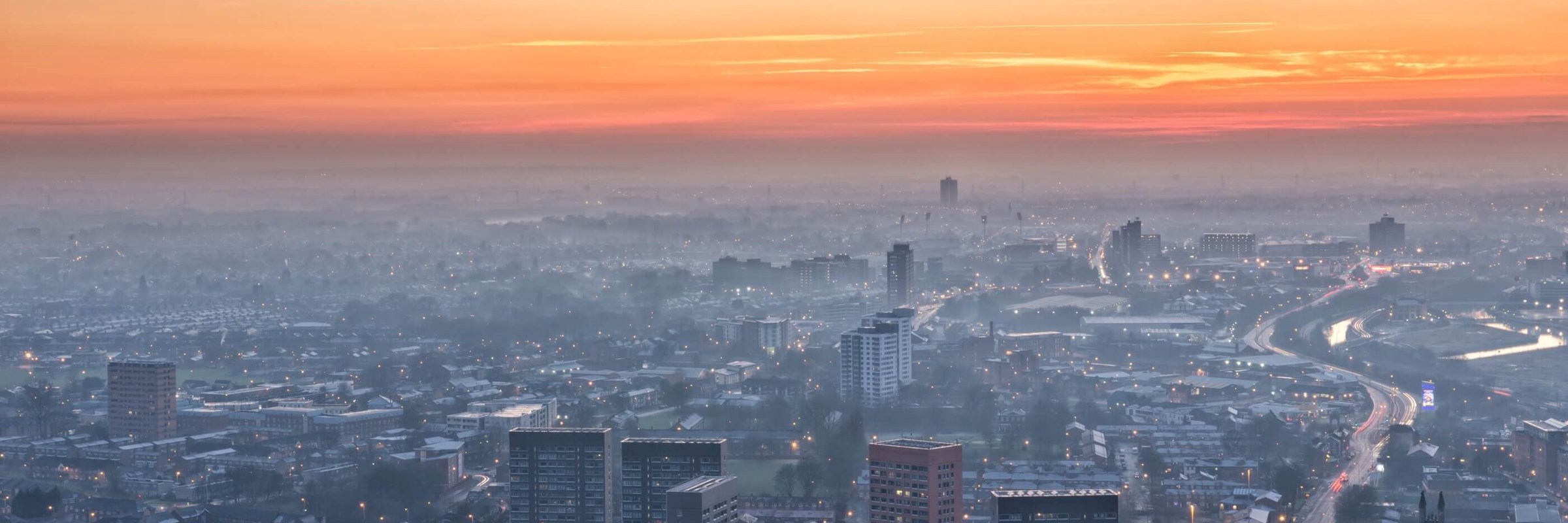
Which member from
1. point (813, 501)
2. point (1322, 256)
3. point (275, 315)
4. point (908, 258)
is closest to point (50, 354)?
point (275, 315)

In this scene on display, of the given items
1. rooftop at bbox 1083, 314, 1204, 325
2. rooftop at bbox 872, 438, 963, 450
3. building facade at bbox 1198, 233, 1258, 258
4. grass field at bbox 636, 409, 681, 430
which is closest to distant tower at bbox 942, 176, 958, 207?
building facade at bbox 1198, 233, 1258, 258

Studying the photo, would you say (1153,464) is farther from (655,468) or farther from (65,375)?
(65,375)

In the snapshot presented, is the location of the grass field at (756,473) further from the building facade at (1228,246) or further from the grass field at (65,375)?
the building facade at (1228,246)

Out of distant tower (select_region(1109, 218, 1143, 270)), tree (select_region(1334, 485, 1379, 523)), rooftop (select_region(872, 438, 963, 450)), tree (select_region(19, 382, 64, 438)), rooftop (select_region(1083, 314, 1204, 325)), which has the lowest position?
tree (select_region(1334, 485, 1379, 523))

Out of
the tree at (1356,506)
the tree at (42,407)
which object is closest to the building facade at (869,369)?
the tree at (1356,506)

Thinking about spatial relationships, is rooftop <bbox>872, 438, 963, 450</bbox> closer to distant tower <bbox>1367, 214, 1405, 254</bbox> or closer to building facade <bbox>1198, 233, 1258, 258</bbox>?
building facade <bbox>1198, 233, 1258, 258</bbox>

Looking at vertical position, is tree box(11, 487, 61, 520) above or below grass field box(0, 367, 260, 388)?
below

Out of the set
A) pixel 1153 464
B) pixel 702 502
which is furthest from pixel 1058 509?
pixel 1153 464
